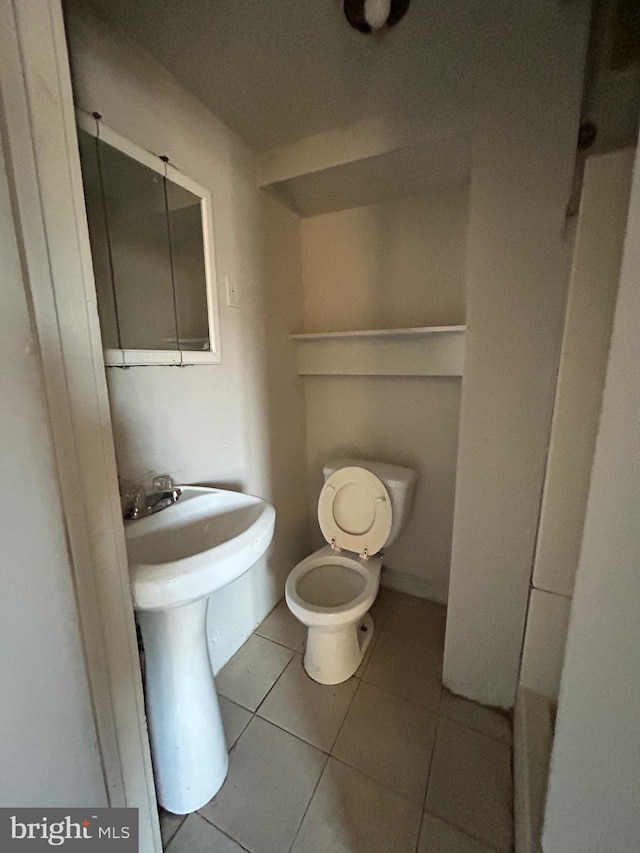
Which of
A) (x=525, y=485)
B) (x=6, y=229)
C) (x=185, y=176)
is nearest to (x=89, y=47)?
(x=185, y=176)

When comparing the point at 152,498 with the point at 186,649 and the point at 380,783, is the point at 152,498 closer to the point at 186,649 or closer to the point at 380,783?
the point at 186,649

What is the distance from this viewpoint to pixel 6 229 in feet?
1.55

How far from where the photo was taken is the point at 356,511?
4.98ft

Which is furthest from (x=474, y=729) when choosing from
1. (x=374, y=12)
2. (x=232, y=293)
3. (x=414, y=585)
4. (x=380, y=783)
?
(x=374, y=12)

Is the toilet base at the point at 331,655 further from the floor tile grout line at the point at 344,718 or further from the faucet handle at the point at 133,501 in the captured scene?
the faucet handle at the point at 133,501

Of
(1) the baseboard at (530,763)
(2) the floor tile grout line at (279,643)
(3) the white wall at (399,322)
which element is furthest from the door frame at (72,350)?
(3) the white wall at (399,322)

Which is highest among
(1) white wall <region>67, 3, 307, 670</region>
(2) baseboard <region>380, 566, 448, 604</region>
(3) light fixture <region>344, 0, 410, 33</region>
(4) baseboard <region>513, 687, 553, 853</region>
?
(3) light fixture <region>344, 0, 410, 33</region>

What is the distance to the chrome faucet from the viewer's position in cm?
93

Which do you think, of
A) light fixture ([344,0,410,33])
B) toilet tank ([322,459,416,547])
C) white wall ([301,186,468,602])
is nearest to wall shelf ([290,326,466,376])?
white wall ([301,186,468,602])

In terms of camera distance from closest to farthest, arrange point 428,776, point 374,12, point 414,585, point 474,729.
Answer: point 374,12, point 428,776, point 474,729, point 414,585

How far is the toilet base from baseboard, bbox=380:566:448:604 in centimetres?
55

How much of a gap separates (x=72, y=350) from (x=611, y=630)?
0.93 m

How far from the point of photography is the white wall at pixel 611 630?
1.43 feet

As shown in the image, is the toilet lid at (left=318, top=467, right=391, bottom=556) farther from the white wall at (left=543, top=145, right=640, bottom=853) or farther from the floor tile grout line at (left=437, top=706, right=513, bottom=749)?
the white wall at (left=543, top=145, right=640, bottom=853)
